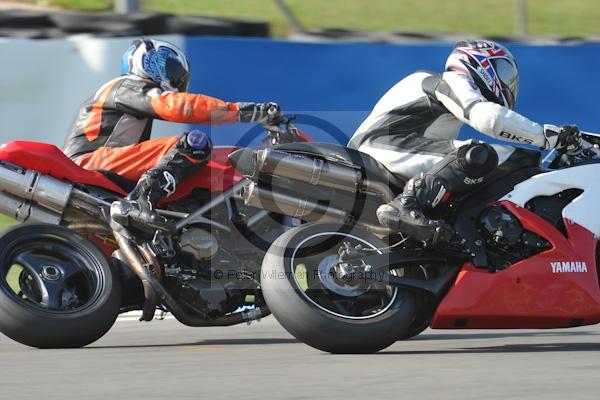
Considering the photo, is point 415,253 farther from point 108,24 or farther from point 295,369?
point 108,24

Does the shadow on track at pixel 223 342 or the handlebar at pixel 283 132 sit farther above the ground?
the handlebar at pixel 283 132

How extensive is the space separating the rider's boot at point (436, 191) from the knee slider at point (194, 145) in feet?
3.43

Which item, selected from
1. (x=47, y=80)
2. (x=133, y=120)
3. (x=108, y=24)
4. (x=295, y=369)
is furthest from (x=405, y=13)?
(x=295, y=369)

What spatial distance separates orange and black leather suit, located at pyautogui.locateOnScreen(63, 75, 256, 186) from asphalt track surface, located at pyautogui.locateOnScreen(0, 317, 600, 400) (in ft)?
3.27

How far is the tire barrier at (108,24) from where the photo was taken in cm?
1155

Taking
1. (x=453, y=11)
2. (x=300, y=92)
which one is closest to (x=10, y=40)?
(x=300, y=92)

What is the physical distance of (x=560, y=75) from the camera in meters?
11.3

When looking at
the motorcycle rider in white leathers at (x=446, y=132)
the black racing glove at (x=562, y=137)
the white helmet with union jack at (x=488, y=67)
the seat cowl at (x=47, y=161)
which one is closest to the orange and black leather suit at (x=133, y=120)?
the seat cowl at (x=47, y=161)

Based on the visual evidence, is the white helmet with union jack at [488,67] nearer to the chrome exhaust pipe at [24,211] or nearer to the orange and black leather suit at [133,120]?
the orange and black leather suit at [133,120]

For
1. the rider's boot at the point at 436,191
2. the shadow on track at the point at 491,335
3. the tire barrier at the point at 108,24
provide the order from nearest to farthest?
the rider's boot at the point at 436,191 < the shadow on track at the point at 491,335 < the tire barrier at the point at 108,24

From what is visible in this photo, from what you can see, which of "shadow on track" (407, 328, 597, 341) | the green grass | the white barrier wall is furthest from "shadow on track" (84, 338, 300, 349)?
the green grass

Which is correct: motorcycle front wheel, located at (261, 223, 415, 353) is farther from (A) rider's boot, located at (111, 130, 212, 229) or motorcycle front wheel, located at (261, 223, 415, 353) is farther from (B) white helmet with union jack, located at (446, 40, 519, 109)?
(B) white helmet with union jack, located at (446, 40, 519, 109)

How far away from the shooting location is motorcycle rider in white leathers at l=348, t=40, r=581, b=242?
6.45 m

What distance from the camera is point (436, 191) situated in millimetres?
6445
